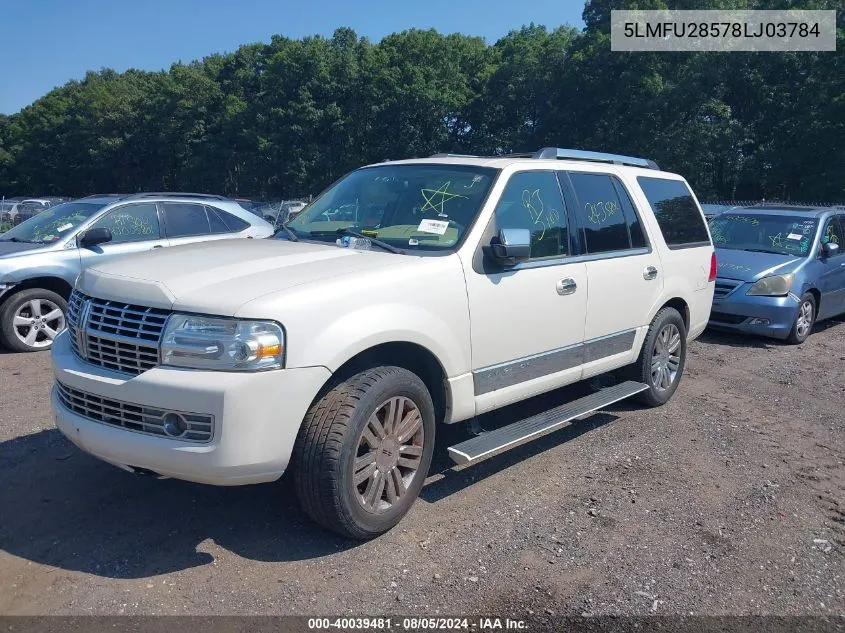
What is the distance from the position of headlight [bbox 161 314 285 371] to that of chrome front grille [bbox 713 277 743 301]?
7324 millimetres

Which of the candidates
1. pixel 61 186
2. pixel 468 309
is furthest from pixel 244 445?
pixel 61 186

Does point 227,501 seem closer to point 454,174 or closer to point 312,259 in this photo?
point 312,259

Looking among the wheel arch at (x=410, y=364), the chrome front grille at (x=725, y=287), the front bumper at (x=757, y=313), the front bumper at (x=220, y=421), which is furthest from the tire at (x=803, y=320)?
the front bumper at (x=220, y=421)

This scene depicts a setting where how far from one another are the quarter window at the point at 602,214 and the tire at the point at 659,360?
72 centimetres

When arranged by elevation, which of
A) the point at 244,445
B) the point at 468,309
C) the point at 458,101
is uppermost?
the point at 458,101

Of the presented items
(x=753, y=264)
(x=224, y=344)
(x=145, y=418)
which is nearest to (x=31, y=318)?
(x=145, y=418)

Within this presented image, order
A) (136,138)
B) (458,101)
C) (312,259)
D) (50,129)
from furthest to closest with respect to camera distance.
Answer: (50,129) → (136,138) → (458,101) → (312,259)

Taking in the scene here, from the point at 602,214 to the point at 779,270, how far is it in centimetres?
499

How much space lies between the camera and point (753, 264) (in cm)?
935

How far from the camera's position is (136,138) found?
58.5 meters

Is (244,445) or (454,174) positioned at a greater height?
(454,174)

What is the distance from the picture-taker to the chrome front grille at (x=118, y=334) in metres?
3.36

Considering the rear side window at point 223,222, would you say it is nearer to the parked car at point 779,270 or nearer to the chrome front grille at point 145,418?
the chrome front grille at point 145,418

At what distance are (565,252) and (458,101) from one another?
141 ft
